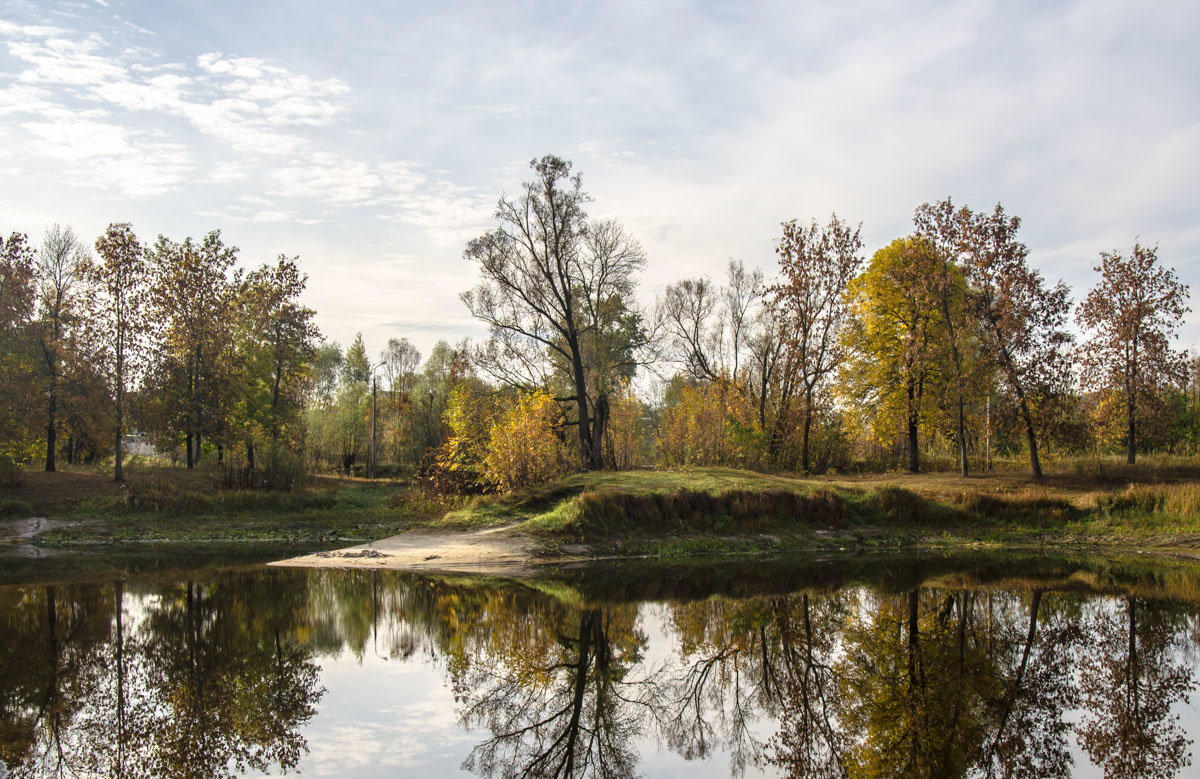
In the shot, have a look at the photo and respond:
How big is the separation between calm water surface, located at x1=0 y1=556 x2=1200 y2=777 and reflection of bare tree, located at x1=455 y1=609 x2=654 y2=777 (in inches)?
1.3

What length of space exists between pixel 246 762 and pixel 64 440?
46557 millimetres

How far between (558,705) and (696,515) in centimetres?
1454

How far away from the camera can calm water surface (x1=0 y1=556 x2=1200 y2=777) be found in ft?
22.8

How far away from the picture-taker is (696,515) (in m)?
22.6

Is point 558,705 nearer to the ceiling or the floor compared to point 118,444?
nearer to the floor

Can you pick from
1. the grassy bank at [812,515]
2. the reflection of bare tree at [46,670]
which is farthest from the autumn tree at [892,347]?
the reflection of bare tree at [46,670]

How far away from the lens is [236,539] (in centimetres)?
2534

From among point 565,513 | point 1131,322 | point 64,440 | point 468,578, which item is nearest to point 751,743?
point 468,578

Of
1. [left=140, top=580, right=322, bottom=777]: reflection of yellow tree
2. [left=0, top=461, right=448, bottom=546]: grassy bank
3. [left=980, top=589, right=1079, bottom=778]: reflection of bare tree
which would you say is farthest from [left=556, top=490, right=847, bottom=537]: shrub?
[left=980, top=589, right=1079, bottom=778]: reflection of bare tree

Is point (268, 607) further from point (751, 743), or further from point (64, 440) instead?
point (64, 440)

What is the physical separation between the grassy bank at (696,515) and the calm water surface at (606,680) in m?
6.66

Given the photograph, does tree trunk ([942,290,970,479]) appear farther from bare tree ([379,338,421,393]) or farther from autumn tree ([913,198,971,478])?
bare tree ([379,338,421,393])

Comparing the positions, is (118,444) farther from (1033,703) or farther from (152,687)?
(1033,703)

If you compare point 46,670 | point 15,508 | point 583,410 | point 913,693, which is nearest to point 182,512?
point 15,508
